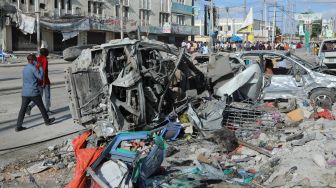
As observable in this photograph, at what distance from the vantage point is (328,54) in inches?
835

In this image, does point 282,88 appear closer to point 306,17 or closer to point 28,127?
point 28,127

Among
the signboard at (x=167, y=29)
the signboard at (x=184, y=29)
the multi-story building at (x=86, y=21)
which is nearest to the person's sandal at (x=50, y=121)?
the multi-story building at (x=86, y=21)

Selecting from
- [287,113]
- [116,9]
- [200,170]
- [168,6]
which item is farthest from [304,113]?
[168,6]

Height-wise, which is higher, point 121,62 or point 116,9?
point 116,9

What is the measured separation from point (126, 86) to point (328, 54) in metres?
15.1

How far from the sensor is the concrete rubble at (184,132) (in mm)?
5730

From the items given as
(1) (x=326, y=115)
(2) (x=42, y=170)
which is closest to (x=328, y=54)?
(1) (x=326, y=115)

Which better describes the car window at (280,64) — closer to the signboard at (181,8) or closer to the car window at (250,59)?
the car window at (250,59)

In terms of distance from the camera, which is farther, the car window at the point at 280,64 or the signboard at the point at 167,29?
the signboard at the point at 167,29

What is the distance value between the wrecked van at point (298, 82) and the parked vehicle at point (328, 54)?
9380 mm

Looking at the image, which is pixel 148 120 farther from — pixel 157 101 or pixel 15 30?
pixel 15 30

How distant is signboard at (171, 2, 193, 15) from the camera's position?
230 ft

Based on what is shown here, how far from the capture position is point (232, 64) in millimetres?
12273

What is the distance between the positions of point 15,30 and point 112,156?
39875 millimetres
